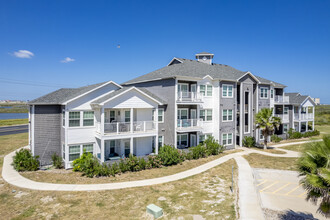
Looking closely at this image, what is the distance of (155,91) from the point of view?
2477cm

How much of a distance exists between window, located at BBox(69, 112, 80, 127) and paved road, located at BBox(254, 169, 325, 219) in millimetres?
15723

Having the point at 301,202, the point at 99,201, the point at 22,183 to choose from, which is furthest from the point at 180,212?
the point at 22,183

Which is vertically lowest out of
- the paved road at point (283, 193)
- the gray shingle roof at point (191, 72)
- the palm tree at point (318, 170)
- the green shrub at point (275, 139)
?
the paved road at point (283, 193)

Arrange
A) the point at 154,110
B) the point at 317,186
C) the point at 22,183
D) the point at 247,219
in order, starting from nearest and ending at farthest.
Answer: the point at 317,186, the point at 247,219, the point at 22,183, the point at 154,110

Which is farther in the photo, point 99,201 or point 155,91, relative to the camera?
point 155,91

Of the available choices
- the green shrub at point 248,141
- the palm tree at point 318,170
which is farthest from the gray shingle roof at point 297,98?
the palm tree at point 318,170

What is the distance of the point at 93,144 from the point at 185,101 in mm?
10349

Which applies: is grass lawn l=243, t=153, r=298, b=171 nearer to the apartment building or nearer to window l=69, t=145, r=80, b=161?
the apartment building

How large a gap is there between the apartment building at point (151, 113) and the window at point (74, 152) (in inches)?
3.4

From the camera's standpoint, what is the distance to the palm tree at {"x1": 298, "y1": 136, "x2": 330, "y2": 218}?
645cm

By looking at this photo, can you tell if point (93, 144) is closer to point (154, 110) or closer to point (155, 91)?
point (154, 110)

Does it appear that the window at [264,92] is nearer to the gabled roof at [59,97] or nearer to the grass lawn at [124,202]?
the grass lawn at [124,202]

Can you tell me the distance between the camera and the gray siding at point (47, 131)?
59.5 feet

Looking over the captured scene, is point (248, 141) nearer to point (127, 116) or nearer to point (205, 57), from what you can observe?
point (205, 57)
